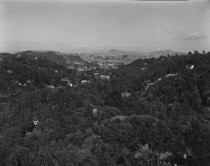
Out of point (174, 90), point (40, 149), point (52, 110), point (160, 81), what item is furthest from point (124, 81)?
point (40, 149)

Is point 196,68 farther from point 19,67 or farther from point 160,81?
point 19,67

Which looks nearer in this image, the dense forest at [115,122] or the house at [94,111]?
the dense forest at [115,122]

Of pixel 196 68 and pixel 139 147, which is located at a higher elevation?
pixel 196 68

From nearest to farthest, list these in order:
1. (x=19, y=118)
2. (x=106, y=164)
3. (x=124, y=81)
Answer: (x=106, y=164) < (x=19, y=118) < (x=124, y=81)

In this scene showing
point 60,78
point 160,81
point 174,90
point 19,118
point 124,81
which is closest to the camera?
point 19,118

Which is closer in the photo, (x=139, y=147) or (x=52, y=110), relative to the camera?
(x=139, y=147)

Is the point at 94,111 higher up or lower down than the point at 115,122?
lower down

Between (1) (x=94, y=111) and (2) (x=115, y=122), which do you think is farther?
(1) (x=94, y=111)

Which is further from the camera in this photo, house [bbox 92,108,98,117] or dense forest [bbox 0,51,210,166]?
house [bbox 92,108,98,117]
